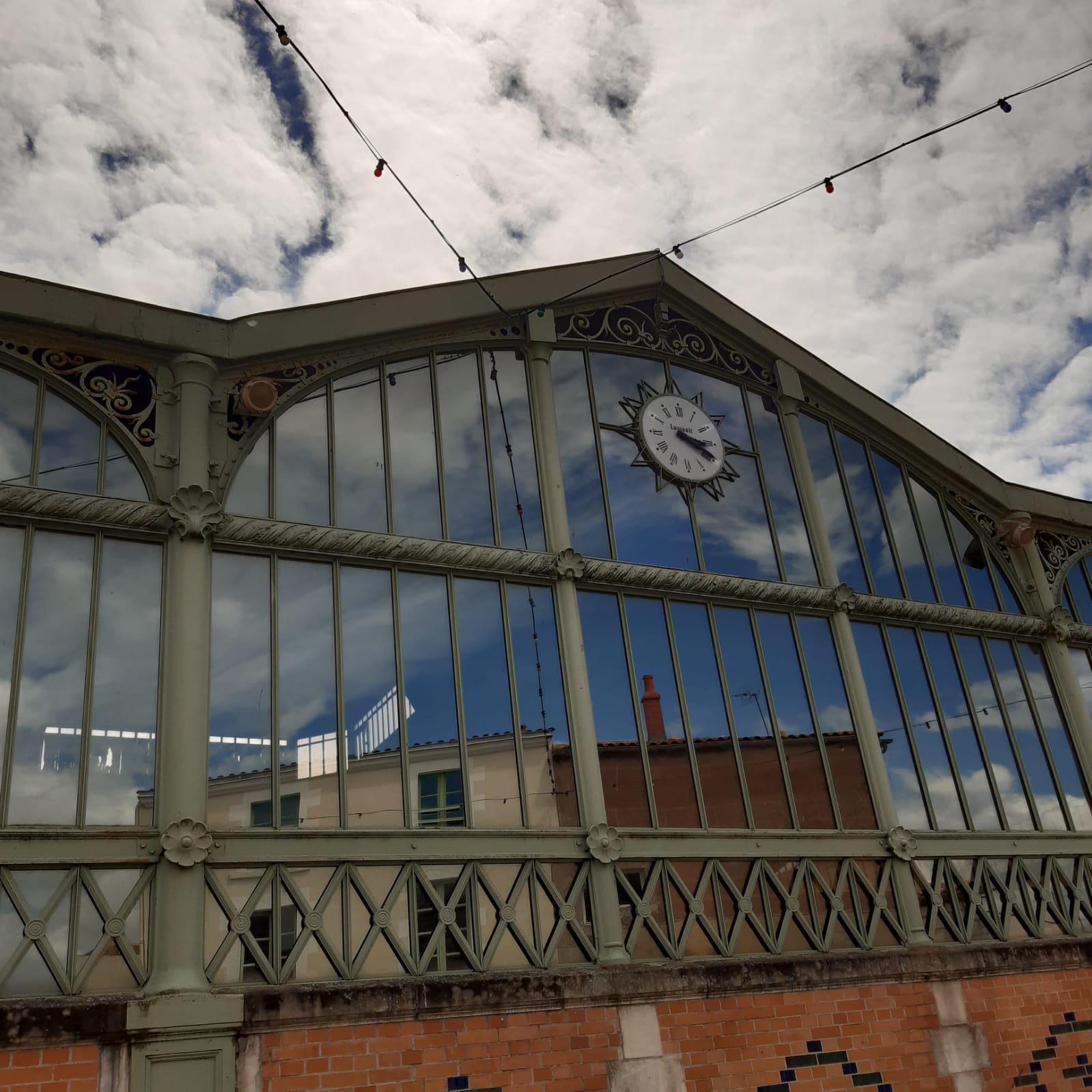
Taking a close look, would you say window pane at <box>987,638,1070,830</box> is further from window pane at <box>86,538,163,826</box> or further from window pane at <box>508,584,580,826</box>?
window pane at <box>86,538,163,826</box>

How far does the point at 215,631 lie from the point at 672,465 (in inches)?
197

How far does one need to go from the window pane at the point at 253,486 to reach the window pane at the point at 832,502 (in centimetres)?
602

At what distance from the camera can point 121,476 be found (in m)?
8.80

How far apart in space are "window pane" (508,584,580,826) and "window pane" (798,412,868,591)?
12.3ft

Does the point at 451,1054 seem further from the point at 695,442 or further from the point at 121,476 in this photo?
the point at 695,442

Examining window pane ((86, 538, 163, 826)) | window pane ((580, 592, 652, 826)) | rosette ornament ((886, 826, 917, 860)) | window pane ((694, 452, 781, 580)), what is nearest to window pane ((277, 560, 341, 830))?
window pane ((86, 538, 163, 826))

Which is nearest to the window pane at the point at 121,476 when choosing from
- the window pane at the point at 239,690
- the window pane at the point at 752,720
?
the window pane at the point at 239,690

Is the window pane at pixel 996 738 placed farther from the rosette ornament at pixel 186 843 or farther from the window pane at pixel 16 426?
the window pane at pixel 16 426

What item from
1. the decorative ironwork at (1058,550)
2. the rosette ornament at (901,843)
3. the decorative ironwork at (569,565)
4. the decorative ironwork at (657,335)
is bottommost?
the rosette ornament at (901,843)

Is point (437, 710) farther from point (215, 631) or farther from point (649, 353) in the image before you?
point (649, 353)

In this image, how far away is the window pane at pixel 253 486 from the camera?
9.13 m

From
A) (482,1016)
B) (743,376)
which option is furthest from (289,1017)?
(743,376)

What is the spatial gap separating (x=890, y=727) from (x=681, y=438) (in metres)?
3.59

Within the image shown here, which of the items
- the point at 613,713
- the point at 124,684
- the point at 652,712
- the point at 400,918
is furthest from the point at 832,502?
the point at 124,684
